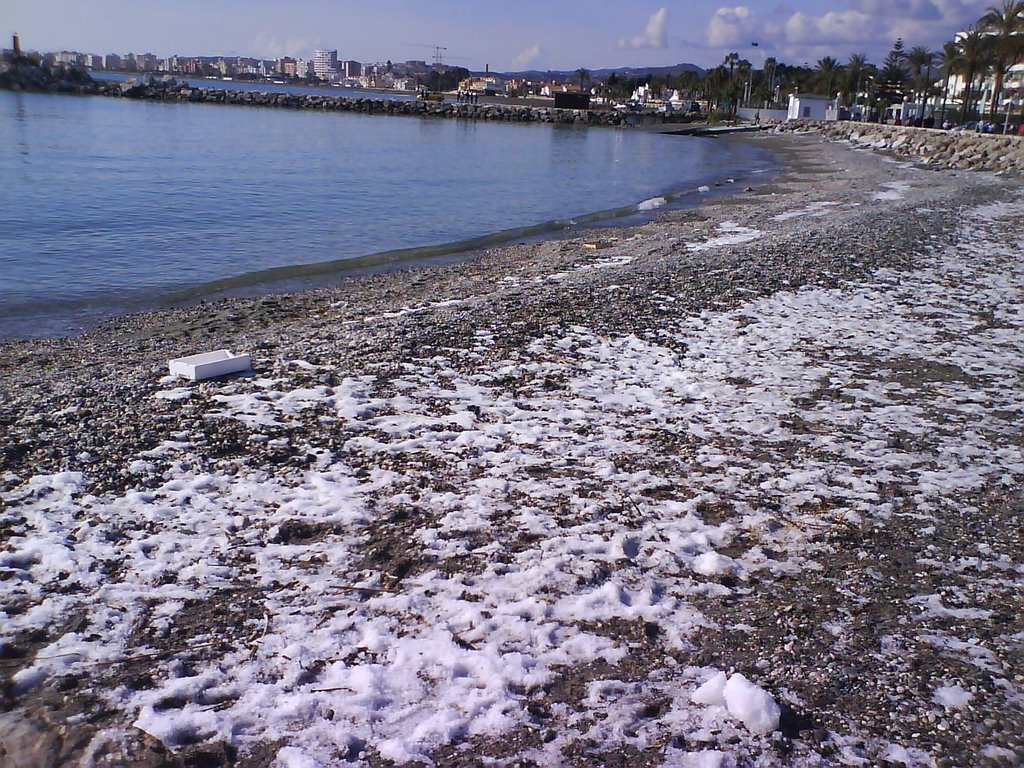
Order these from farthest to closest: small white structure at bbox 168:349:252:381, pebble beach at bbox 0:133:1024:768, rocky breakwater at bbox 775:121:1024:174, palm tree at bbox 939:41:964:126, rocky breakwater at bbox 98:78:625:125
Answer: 1. rocky breakwater at bbox 98:78:625:125
2. palm tree at bbox 939:41:964:126
3. rocky breakwater at bbox 775:121:1024:174
4. small white structure at bbox 168:349:252:381
5. pebble beach at bbox 0:133:1024:768

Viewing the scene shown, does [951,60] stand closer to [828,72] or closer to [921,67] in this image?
[921,67]

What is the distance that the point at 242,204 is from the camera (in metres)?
24.3

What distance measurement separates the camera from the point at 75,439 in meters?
5.65

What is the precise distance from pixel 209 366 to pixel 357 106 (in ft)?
401

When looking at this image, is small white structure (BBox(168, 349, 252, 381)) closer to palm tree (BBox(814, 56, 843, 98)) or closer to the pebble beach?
the pebble beach

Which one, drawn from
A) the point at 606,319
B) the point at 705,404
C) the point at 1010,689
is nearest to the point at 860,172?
the point at 606,319

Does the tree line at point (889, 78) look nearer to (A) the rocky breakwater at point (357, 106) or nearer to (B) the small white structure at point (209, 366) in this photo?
(A) the rocky breakwater at point (357, 106)

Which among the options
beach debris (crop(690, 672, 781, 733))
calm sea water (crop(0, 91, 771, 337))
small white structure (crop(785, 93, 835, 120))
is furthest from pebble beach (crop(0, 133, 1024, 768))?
small white structure (crop(785, 93, 835, 120))

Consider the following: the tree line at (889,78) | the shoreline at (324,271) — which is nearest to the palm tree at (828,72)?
the tree line at (889,78)

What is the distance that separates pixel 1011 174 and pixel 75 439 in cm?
3437

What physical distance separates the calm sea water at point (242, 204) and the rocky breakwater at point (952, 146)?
26.8 feet

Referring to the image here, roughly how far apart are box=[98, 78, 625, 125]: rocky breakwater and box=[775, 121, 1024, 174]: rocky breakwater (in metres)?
57.8

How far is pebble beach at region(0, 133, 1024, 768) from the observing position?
313cm

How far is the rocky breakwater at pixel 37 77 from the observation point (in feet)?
395
